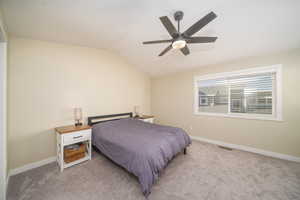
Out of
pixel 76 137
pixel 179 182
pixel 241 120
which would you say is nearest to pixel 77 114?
pixel 76 137

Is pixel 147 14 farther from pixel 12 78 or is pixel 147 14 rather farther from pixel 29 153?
pixel 29 153

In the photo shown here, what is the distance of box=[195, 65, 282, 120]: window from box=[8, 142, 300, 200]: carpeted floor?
112 cm

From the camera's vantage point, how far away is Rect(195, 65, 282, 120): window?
8.36 feet

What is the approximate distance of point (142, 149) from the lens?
1661mm

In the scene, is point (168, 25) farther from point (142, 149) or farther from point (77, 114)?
point (77, 114)

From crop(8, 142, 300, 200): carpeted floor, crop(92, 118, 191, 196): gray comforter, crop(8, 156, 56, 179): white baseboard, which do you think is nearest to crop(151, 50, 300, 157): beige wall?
crop(8, 142, 300, 200): carpeted floor

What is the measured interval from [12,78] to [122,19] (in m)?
2.24

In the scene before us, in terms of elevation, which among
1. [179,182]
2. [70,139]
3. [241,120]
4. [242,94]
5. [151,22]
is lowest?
[179,182]

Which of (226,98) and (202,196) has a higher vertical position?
(226,98)

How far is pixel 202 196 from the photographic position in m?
1.51

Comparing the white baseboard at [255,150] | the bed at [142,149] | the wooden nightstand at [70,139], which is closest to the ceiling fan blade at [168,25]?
the bed at [142,149]

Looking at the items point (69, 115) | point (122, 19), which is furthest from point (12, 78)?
point (122, 19)

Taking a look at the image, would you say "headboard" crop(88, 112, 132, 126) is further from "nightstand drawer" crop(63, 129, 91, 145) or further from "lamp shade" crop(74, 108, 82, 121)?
"nightstand drawer" crop(63, 129, 91, 145)

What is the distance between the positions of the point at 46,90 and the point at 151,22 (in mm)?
2529
